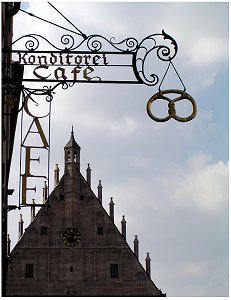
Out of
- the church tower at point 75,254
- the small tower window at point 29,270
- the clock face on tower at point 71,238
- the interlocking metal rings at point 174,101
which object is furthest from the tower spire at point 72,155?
the interlocking metal rings at point 174,101

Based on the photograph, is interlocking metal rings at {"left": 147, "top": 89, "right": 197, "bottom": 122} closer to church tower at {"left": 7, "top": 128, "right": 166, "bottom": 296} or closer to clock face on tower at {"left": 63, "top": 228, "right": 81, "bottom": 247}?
church tower at {"left": 7, "top": 128, "right": 166, "bottom": 296}

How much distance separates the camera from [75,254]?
144ft

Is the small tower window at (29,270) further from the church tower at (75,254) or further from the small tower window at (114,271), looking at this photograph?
the small tower window at (114,271)

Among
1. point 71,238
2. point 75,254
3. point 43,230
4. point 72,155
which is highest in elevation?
point 72,155

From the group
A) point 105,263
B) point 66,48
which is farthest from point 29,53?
point 105,263

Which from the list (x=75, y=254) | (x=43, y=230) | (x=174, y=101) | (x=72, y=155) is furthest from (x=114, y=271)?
(x=174, y=101)

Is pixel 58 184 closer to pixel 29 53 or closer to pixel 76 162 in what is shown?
pixel 76 162

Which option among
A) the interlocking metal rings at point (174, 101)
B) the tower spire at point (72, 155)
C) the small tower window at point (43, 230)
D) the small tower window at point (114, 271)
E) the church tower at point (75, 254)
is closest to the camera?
the interlocking metal rings at point (174, 101)

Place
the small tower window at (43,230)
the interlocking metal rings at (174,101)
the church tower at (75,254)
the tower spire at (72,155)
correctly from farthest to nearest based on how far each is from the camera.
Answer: the tower spire at (72,155)
the small tower window at (43,230)
the church tower at (75,254)
the interlocking metal rings at (174,101)

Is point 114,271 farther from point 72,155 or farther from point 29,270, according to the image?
point 72,155

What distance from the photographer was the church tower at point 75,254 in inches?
1693

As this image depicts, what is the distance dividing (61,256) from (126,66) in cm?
3545

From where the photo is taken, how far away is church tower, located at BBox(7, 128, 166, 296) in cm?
4300

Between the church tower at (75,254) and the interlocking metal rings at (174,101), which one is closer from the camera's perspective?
the interlocking metal rings at (174,101)
